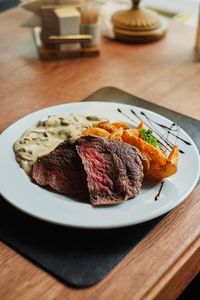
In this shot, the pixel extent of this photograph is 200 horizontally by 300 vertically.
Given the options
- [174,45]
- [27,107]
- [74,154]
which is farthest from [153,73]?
[74,154]

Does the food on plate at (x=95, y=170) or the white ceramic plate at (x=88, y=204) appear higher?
the food on plate at (x=95, y=170)

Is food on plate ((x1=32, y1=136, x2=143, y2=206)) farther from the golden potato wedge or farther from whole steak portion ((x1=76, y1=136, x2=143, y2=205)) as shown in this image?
the golden potato wedge

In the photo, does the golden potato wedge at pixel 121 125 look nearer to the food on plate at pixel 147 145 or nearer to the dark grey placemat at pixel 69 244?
the food on plate at pixel 147 145

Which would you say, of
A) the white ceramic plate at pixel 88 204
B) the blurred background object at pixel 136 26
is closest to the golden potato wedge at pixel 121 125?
the white ceramic plate at pixel 88 204

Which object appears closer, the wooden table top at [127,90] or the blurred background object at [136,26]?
the wooden table top at [127,90]

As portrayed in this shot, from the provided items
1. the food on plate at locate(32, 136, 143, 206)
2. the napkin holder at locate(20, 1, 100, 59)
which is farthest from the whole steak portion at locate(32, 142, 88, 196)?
the napkin holder at locate(20, 1, 100, 59)

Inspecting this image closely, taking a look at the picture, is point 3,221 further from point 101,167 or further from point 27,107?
point 27,107

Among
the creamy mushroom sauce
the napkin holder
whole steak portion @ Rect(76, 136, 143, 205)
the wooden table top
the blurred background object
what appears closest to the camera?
the wooden table top

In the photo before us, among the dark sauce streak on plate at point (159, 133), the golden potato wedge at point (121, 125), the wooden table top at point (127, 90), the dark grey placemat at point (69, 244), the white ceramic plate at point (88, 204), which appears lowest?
the wooden table top at point (127, 90)
